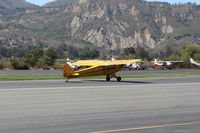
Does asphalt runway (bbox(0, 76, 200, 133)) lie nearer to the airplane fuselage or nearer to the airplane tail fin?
the airplane tail fin

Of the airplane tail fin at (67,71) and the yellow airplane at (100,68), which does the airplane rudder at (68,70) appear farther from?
the yellow airplane at (100,68)

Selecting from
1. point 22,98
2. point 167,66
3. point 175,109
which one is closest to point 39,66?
point 167,66

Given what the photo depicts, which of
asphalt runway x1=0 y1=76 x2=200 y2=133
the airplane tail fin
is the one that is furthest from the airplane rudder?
asphalt runway x1=0 y1=76 x2=200 y2=133

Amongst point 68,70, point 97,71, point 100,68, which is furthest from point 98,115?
point 100,68

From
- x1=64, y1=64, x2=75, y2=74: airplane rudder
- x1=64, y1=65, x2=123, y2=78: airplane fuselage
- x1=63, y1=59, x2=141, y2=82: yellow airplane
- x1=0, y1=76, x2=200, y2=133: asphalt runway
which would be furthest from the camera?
x1=63, y1=59, x2=141, y2=82: yellow airplane

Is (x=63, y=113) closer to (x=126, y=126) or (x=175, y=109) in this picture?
(x=126, y=126)

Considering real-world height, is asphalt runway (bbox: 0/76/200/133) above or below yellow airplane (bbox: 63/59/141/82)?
below

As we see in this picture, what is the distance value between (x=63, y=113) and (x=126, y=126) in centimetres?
395

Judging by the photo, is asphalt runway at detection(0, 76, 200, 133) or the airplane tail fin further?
the airplane tail fin

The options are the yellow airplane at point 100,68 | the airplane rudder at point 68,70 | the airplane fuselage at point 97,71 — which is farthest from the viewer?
the yellow airplane at point 100,68

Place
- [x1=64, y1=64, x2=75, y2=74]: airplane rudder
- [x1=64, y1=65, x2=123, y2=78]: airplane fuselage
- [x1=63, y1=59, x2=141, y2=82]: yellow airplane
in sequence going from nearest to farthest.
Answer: [x1=64, y1=64, x2=75, y2=74]: airplane rudder, [x1=64, y1=65, x2=123, y2=78]: airplane fuselage, [x1=63, y1=59, x2=141, y2=82]: yellow airplane

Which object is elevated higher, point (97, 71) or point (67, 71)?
point (67, 71)

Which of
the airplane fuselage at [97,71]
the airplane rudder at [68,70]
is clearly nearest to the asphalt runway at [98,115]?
the airplane rudder at [68,70]

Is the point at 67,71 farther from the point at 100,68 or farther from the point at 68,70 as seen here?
the point at 100,68
